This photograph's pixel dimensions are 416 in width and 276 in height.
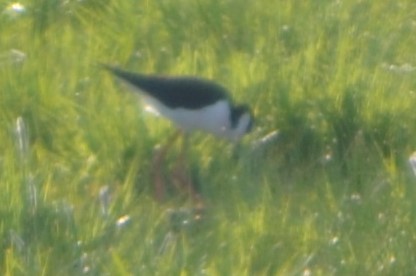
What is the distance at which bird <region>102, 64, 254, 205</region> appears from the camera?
612 cm

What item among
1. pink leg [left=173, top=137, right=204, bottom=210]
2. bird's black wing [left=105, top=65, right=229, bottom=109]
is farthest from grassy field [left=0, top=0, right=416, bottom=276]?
bird's black wing [left=105, top=65, right=229, bottom=109]

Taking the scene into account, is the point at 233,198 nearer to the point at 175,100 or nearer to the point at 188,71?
the point at 175,100

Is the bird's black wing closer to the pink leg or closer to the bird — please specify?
the bird

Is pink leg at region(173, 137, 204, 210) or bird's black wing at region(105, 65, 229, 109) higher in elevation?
bird's black wing at region(105, 65, 229, 109)

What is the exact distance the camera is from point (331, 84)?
6.52 m

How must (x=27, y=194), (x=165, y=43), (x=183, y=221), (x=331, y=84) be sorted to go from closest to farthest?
(x=27, y=194) < (x=183, y=221) < (x=331, y=84) < (x=165, y=43)

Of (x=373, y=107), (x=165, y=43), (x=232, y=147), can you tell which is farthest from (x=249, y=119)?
(x=165, y=43)

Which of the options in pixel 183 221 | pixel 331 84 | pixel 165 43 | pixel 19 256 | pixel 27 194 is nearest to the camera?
pixel 19 256

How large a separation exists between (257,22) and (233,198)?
1.63 metres

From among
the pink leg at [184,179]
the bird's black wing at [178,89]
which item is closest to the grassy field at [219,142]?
the pink leg at [184,179]

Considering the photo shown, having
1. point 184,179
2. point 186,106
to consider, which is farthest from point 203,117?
point 184,179

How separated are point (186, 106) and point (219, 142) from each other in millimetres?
273

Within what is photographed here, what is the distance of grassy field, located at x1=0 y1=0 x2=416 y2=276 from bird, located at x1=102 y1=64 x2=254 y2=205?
0.08m

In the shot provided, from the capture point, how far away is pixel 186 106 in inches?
243
